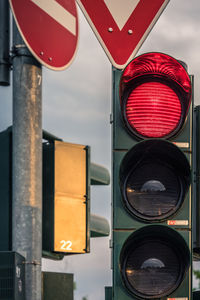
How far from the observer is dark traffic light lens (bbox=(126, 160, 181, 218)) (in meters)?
4.85

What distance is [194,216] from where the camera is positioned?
15.9 feet

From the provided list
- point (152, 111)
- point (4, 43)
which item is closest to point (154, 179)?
point (152, 111)

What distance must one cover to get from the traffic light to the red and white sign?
0.61 m

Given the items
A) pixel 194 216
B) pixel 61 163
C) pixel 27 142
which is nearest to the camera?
pixel 194 216

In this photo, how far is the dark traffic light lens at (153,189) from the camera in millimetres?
4848

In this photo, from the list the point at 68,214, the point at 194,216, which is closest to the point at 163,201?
the point at 194,216

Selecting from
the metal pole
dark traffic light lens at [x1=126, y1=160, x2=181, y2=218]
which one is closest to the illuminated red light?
dark traffic light lens at [x1=126, y1=160, x2=181, y2=218]

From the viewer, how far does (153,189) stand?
4.92m

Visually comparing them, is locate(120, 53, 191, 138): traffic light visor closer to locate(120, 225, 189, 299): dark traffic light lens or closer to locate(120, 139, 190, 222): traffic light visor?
locate(120, 139, 190, 222): traffic light visor

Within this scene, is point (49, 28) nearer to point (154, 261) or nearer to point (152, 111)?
point (152, 111)

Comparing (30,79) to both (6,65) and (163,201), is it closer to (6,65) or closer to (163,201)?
(6,65)

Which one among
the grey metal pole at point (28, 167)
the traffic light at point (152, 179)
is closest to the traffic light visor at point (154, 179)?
the traffic light at point (152, 179)

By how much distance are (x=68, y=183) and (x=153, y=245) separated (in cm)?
98

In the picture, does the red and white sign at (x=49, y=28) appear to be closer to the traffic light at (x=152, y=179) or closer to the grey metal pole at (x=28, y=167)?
the grey metal pole at (x=28, y=167)
